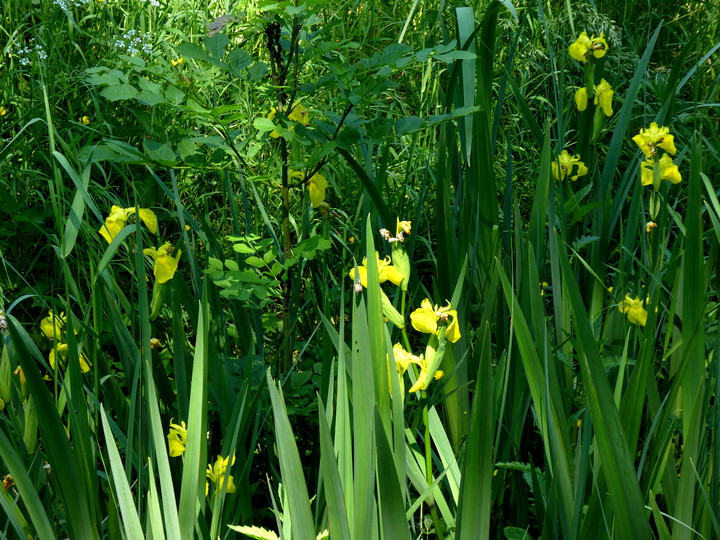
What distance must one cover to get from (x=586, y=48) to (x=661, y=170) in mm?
360

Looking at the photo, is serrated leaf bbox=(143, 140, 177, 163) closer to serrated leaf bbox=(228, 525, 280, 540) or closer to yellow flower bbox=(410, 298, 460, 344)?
yellow flower bbox=(410, 298, 460, 344)

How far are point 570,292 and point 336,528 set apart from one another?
0.35m

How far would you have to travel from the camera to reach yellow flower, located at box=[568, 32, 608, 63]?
1605 mm

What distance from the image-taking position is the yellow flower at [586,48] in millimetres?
1605

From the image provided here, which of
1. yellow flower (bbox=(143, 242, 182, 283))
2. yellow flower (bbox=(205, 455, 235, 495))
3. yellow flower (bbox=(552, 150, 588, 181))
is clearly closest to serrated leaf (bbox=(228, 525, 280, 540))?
yellow flower (bbox=(205, 455, 235, 495))

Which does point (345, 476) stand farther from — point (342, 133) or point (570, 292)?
point (342, 133)

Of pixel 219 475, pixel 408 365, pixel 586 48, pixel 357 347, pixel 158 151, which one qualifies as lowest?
pixel 219 475

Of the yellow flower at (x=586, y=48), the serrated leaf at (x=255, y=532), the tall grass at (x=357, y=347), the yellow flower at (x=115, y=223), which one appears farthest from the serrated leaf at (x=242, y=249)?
the yellow flower at (x=586, y=48)

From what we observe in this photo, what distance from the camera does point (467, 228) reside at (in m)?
1.29

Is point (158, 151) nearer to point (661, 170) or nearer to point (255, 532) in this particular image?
point (255, 532)

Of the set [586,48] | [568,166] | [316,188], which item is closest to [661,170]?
[568,166]

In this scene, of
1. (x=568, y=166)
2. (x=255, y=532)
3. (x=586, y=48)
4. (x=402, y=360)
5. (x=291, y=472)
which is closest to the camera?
(x=291, y=472)

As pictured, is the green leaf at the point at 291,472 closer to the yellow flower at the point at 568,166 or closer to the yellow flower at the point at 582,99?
→ the yellow flower at the point at 568,166

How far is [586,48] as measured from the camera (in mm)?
1643
